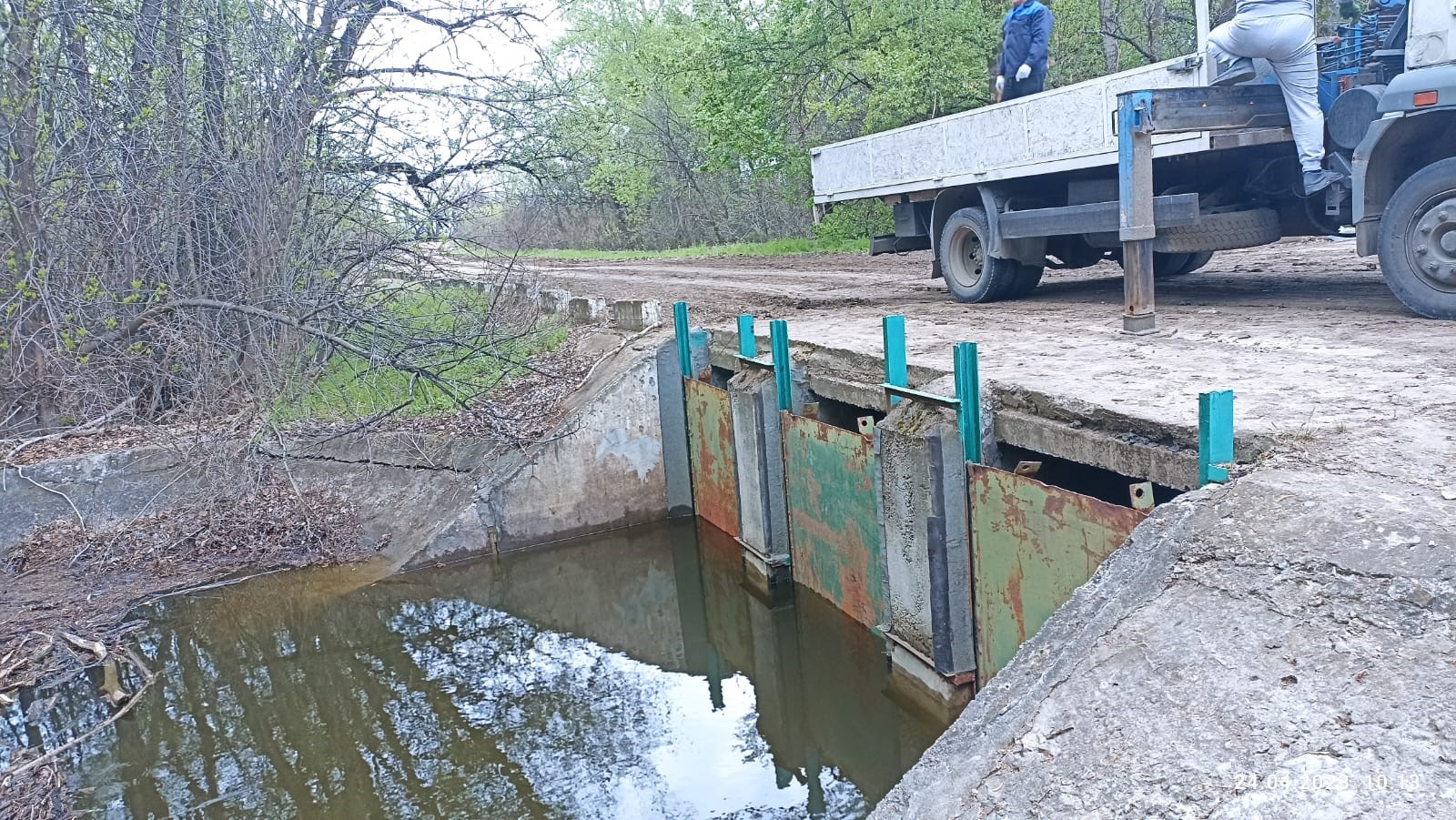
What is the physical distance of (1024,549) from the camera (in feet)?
17.3

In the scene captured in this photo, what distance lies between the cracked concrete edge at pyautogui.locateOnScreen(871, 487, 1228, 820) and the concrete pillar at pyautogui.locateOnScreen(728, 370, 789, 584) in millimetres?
4517

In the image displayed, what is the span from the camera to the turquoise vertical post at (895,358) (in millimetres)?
6312

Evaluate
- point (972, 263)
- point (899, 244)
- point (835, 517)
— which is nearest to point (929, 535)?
point (835, 517)

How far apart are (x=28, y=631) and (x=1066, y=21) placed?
18.9 m

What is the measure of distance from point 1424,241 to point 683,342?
5910mm

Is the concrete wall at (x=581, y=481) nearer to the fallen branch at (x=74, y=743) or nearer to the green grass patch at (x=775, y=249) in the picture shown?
the fallen branch at (x=74, y=743)

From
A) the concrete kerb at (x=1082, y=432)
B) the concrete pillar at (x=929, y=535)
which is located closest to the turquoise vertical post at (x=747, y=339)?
the concrete kerb at (x=1082, y=432)

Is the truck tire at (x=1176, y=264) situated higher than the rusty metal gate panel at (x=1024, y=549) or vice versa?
the truck tire at (x=1176, y=264)

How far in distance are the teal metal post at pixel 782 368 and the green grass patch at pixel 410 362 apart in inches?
102

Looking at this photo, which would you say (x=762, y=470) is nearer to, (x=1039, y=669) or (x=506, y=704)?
(x=506, y=704)

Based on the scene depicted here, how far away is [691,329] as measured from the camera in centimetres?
1002

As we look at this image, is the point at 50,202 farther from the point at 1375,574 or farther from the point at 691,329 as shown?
the point at 1375,574

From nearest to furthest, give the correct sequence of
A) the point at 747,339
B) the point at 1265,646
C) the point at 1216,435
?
1. the point at 1265,646
2. the point at 1216,435
3. the point at 747,339

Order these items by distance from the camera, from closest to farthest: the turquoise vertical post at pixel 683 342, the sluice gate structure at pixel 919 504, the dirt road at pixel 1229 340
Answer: the dirt road at pixel 1229 340 < the sluice gate structure at pixel 919 504 < the turquoise vertical post at pixel 683 342
